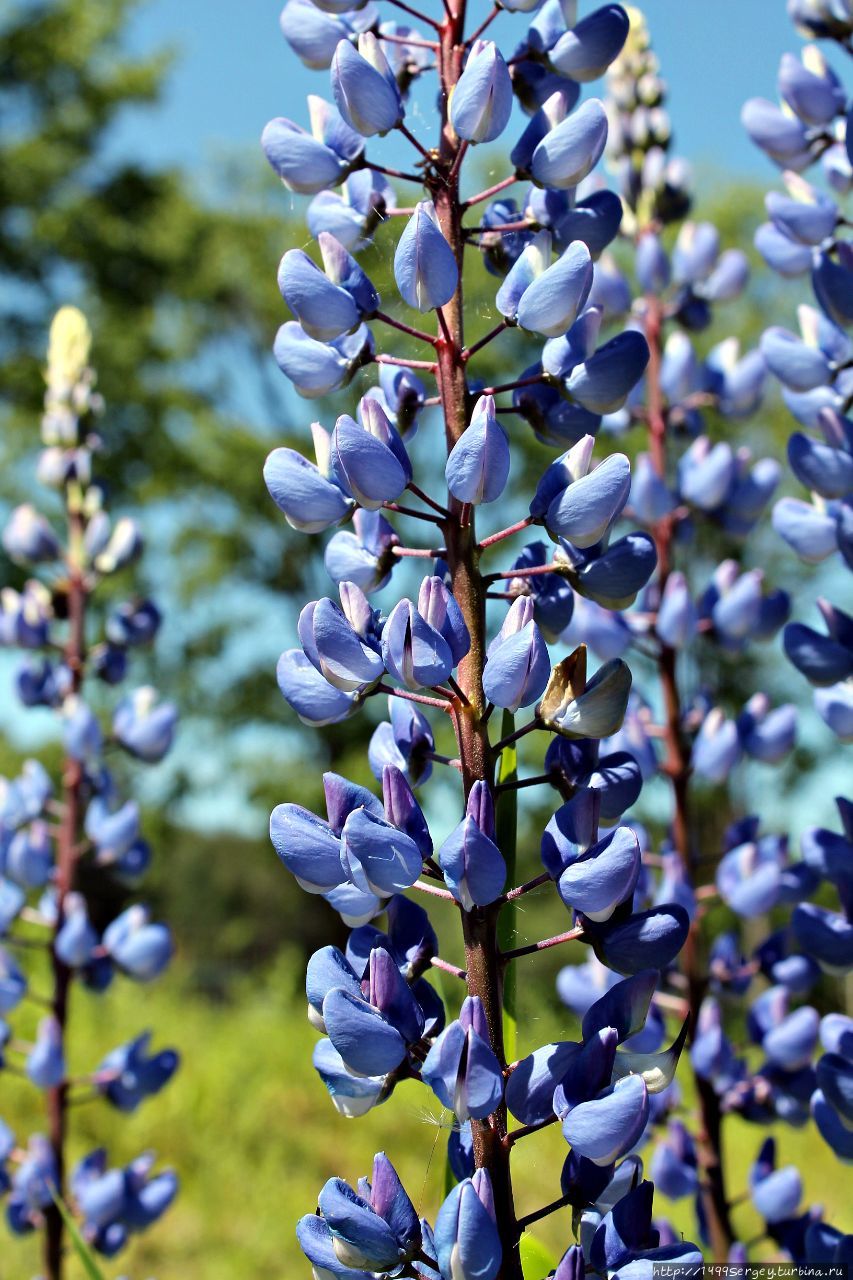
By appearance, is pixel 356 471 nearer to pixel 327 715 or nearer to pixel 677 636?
pixel 327 715

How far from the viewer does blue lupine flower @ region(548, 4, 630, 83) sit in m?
1.03

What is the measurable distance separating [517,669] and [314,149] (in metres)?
0.50

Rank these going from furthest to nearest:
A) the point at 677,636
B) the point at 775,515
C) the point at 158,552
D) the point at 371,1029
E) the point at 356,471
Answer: the point at 158,552 < the point at 677,636 < the point at 775,515 < the point at 356,471 < the point at 371,1029

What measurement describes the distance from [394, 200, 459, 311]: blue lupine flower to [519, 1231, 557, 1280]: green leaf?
704 mm

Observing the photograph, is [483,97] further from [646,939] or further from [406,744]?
[646,939]

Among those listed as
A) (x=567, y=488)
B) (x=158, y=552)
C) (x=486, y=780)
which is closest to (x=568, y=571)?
(x=567, y=488)

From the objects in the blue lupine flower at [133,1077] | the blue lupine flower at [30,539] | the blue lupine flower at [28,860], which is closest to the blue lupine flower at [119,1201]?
the blue lupine flower at [133,1077]

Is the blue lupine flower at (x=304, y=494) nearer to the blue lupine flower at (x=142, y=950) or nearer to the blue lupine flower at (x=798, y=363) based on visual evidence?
the blue lupine flower at (x=798, y=363)

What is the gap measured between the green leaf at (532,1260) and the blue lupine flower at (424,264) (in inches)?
27.7

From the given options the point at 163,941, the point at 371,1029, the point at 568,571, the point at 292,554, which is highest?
the point at 568,571

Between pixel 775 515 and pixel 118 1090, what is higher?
pixel 775 515

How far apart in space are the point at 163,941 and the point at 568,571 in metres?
1.48

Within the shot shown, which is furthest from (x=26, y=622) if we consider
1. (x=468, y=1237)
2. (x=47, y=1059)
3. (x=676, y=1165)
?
(x=468, y=1237)

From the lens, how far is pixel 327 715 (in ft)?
3.05
